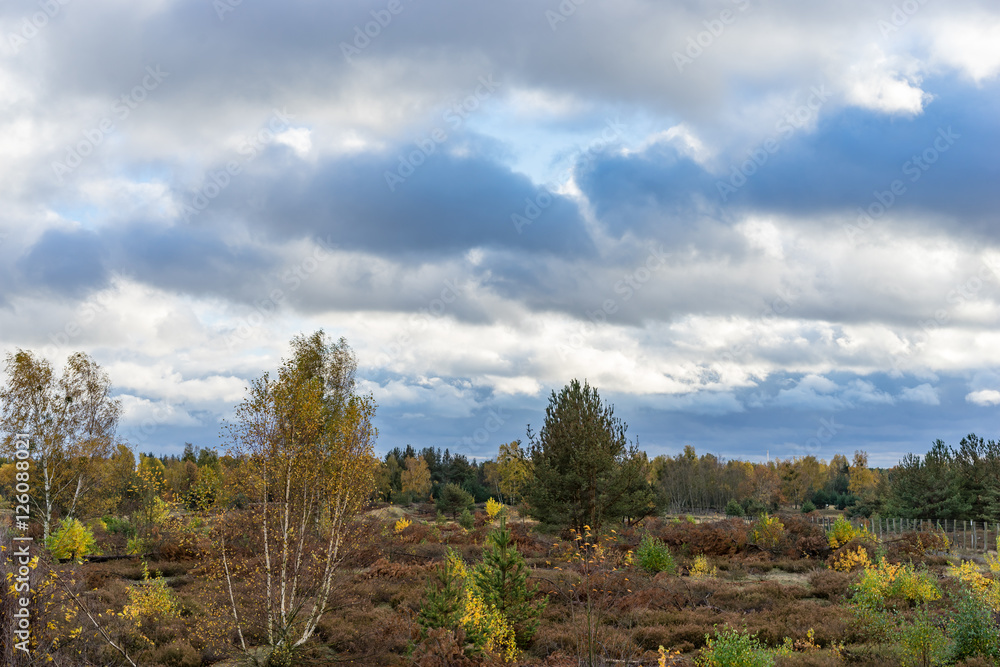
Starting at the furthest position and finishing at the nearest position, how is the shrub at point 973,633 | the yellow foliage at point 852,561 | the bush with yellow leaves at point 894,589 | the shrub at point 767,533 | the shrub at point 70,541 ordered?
the shrub at point 767,533, the yellow foliage at point 852,561, the shrub at point 70,541, the bush with yellow leaves at point 894,589, the shrub at point 973,633

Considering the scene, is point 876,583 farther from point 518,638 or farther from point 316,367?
point 316,367

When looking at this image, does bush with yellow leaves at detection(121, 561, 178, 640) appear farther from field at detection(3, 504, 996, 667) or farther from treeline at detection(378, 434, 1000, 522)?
treeline at detection(378, 434, 1000, 522)

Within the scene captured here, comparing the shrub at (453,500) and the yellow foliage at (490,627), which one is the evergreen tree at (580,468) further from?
the shrub at (453,500)

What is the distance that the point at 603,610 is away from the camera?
16.5 metres

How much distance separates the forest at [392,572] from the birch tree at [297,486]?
5cm

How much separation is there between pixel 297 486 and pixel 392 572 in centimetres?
1044

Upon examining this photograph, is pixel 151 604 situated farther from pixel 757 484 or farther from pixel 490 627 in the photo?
pixel 757 484

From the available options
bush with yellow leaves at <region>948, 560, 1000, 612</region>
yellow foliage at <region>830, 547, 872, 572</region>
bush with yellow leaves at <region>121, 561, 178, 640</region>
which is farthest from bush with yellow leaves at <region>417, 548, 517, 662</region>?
yellow foliage at <region>830, 547, 872, 572</region>

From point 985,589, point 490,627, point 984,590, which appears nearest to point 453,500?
point 490,627

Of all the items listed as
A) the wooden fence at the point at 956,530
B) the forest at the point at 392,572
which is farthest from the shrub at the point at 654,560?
the wooden fence at the point at 956,530

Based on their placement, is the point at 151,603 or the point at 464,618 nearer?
the point at 464,618

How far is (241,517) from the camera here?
13.2 metres

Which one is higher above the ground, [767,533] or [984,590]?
[984,590]

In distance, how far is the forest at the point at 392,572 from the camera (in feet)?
37.2
